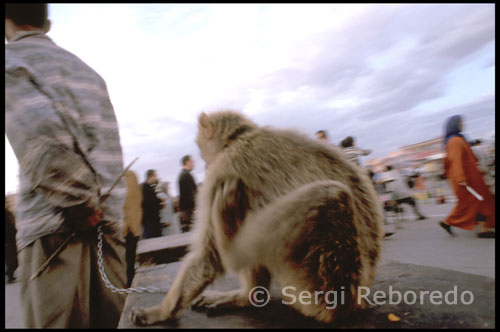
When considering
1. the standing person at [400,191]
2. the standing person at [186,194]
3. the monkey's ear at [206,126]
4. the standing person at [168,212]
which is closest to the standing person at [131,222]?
the standing person at [186,194]

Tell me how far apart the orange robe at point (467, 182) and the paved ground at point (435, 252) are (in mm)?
358

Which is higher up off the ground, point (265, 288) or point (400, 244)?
point (265, 288)

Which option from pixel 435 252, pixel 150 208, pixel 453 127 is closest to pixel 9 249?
pixel 150 208

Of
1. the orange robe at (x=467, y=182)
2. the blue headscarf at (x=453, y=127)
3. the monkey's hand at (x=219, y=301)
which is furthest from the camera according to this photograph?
the blue headscarf at (x=453, y=127)

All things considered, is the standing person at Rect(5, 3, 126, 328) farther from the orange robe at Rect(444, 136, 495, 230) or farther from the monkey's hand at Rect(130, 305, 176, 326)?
the orange robe at Rect(444, 136, 495, 230)

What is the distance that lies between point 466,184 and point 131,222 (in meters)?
5.06

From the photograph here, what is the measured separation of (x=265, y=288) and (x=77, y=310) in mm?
1021

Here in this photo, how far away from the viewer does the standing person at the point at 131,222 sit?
4.73 meters

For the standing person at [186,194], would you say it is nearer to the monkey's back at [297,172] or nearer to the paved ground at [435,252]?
the paved ground at [435,252]

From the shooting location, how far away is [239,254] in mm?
1685

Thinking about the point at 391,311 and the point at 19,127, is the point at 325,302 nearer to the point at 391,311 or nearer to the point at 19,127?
the point at 391,311

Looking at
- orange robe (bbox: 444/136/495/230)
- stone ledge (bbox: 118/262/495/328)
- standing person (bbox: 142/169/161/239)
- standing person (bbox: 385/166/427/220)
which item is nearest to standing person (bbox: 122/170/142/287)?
standing person (bbox: 142/169/161/239)

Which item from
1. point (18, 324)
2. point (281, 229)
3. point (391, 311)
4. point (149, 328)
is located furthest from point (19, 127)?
point (18, 324)

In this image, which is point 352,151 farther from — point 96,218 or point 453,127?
point 96,218
